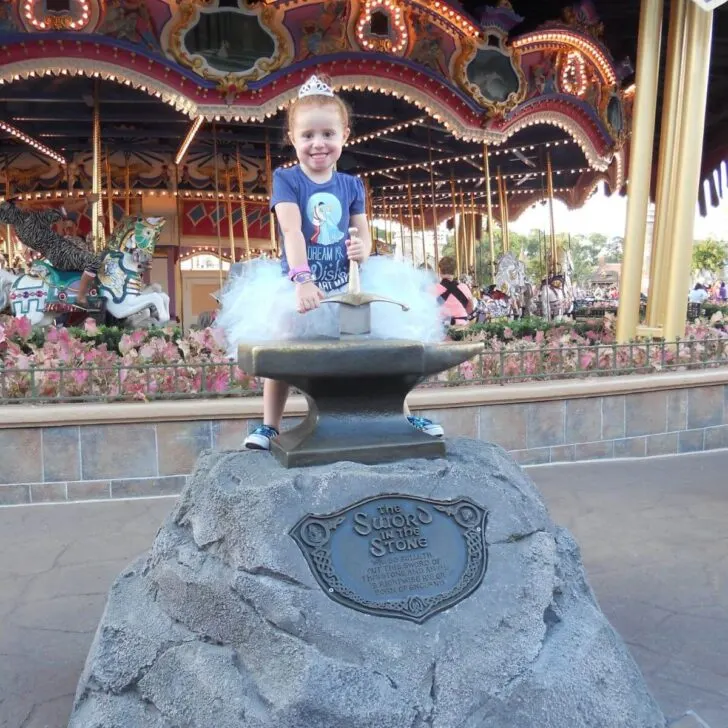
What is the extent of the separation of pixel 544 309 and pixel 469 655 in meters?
15.4

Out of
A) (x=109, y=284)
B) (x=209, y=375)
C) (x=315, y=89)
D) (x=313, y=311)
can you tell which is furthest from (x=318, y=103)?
(x=109, y=284)

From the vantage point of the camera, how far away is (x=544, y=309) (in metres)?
16.9

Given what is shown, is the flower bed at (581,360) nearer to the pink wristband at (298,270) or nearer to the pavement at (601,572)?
the pavement at (601,572)

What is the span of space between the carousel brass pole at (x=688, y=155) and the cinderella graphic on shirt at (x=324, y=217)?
6.41 m

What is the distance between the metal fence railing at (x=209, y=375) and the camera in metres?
5.59

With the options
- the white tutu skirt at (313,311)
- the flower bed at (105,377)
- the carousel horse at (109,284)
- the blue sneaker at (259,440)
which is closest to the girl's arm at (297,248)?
the white tutu skirt at (313,311)

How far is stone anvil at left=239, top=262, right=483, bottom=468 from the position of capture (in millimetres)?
2551

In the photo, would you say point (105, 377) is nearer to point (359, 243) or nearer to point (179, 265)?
point (359, 243)

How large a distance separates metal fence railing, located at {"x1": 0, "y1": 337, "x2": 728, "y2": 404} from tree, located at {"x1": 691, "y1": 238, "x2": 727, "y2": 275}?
4774 centimetres

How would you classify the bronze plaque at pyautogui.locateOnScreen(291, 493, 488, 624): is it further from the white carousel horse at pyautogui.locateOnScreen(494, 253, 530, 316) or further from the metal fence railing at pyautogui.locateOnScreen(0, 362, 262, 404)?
the white carousel horse at pyautogui.locateOnScreen(494, 253, 530, 316)

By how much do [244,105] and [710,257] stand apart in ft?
168

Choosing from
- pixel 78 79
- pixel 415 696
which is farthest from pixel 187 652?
pixel 78 79

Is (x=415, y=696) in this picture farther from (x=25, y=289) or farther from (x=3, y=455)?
(x=25, y=289)

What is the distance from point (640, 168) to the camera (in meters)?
8.63
